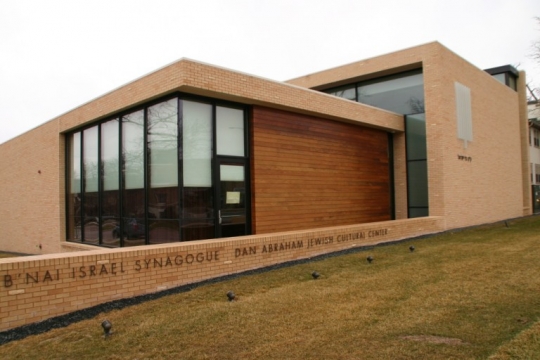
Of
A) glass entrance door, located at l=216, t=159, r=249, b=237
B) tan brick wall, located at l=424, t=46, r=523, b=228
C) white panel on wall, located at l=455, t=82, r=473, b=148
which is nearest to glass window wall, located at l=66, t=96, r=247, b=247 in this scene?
glass entrance door, located at l=216, t=159, r=249, b=237

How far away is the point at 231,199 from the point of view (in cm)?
1034

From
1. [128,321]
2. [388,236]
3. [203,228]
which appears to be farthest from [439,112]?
[128,321]

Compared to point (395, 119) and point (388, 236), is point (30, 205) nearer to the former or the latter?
point (388, 236)

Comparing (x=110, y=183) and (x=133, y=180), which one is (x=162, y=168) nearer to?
(x=133, y=180)

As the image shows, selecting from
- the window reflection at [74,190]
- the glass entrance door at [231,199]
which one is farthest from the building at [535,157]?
the window reflection at [74,190]

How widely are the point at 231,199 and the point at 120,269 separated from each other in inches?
157

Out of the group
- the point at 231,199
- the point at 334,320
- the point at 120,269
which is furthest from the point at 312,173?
the point at 334,320

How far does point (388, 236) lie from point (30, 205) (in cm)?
1312

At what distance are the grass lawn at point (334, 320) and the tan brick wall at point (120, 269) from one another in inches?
21.7

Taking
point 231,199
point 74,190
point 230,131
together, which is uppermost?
point 230,131

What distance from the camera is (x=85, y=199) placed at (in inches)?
508

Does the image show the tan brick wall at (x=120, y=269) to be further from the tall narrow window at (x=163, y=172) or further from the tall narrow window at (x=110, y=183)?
the tall narrow window at (x=110, y=183)

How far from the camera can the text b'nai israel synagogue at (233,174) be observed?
7.50 m

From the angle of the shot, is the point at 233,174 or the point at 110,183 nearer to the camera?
the point at 233,174
